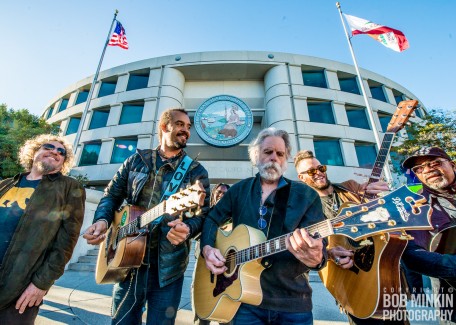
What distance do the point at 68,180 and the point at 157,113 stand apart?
15.5m

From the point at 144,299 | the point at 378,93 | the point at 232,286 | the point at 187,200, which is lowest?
the point at 144,299

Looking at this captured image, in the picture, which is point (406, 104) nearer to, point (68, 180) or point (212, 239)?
point (212, 239)

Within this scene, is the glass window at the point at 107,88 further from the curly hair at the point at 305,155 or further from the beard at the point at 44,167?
the curly hair at the point at 305,155

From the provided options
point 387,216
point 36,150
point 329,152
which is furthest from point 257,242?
point 329,152

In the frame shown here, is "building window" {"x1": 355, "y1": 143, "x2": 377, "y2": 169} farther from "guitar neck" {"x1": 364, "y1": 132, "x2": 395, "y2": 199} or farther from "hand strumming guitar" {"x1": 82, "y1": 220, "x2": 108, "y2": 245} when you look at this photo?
"hand strumming guitar" {"x1": 82, "y1": 220, "x2": 108, "y2": 245}

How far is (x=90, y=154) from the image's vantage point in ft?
58.4

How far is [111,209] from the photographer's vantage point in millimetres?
2641

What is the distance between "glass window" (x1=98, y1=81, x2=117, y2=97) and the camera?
19.9 m

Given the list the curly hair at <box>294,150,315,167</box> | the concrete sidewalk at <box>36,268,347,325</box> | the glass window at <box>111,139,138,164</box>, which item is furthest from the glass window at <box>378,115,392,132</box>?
the glass window at <box>111,139,138,164</box>

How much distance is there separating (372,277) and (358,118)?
62.3 ft

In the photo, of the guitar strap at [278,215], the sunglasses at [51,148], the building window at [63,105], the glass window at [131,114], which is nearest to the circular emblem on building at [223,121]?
the glass window at [131,114]

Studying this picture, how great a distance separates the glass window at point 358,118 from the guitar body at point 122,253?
62.7ft

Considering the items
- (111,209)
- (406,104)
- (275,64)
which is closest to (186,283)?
(111,209)

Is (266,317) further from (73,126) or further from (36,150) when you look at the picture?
(73,126)
